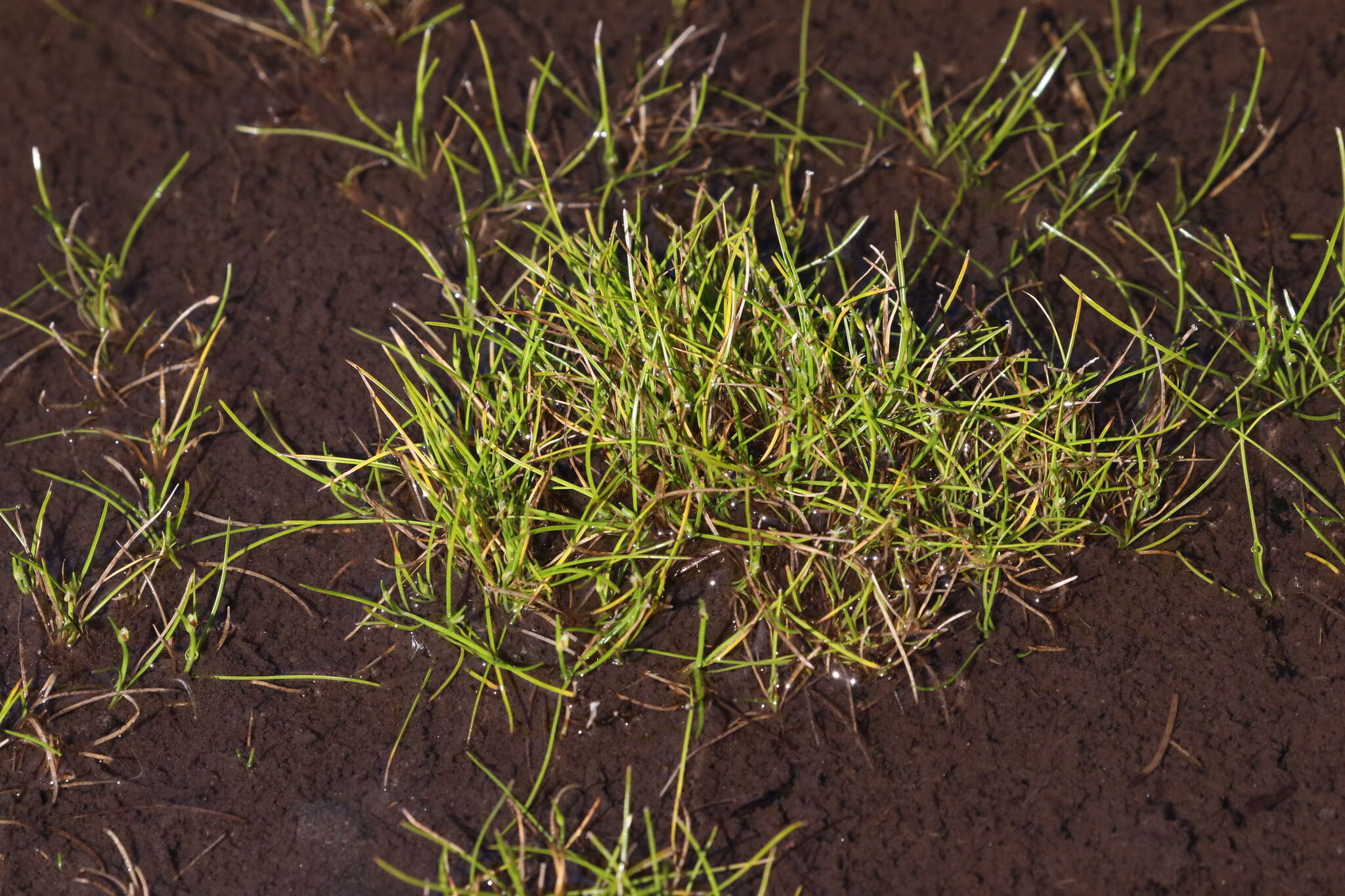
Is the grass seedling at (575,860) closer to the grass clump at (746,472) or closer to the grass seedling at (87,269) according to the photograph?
the grass clump at (746,472)

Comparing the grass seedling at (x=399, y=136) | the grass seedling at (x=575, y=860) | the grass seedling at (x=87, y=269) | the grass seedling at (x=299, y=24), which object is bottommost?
the grass seedling at (x=575, y=860)

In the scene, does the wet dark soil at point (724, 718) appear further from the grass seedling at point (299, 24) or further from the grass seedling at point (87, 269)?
the grass seedling at point (299, 24)

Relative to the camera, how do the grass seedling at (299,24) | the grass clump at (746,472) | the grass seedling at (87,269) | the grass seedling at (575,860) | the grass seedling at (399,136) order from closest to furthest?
the grass seedling at (575,860) < the grass clump at (746,472) < the grass seedling at (87,269) < the grass seedling at (399,136) < the grass seedling at (299,24)

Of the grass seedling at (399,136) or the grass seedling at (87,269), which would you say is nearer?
the grass seedling at (87,269)

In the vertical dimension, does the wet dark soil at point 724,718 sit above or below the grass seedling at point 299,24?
below

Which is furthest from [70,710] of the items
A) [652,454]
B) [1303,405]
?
[1303,405]

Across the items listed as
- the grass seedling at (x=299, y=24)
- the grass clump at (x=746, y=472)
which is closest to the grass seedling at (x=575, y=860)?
the grass clump at (x=746, y=472)

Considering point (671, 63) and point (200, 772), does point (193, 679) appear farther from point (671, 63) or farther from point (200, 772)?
point (671, 63)

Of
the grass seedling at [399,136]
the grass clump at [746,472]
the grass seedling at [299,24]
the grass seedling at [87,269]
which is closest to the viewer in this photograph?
the grass clump at [746,472]

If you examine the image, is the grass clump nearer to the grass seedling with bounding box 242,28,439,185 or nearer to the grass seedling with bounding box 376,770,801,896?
the grass seedling with bounding box 376,770,801,896
